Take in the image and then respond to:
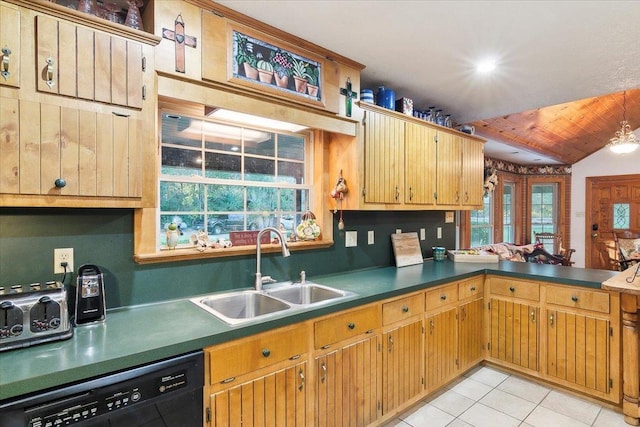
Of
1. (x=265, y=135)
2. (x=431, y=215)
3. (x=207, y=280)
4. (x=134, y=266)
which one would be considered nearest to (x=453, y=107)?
(x=431, y=215)

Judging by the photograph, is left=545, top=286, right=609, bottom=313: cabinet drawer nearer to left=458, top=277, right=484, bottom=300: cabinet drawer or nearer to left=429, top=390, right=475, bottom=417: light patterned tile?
left=458, top=277, right=484, bottom=300: cabinet drawer

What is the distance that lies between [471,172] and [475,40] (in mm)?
1682

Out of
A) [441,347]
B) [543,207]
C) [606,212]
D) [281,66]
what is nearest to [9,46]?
[281,66]

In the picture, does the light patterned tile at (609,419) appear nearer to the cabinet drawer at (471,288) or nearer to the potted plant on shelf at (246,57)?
the cabinet drawer at (471,288)

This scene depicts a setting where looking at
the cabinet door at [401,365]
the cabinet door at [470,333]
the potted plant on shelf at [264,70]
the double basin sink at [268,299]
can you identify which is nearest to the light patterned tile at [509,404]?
the cabinet door at [470,333]

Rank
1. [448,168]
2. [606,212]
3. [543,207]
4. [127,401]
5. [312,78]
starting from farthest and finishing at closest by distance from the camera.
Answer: [543,207], [606,212], [448,168], [312,78], [127,401]

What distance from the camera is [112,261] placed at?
1687mm

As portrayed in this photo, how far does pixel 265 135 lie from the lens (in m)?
2.38

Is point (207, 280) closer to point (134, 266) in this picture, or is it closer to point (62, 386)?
point (134, 266)

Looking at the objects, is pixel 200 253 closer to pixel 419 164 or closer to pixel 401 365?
pixel 401 365

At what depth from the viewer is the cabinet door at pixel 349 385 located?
1789 millimetres

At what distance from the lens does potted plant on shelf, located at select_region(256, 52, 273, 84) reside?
75.5 inches

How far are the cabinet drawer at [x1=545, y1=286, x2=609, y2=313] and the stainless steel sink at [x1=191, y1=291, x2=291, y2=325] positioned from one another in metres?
2.16

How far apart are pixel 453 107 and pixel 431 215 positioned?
3.67ft
